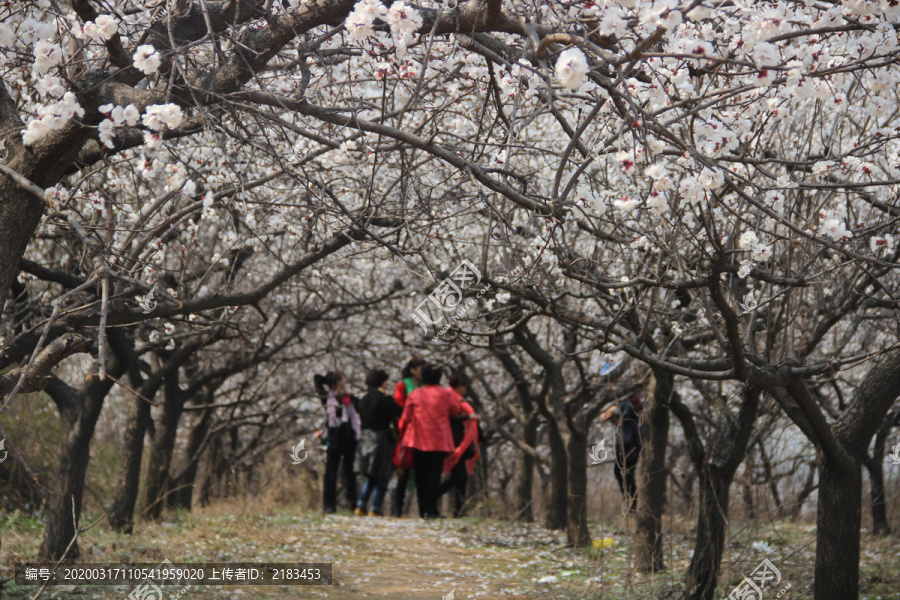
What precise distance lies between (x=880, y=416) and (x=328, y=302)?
21.7 feet

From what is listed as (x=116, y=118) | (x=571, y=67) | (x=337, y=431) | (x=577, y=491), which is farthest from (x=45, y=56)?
(x=337, y=431)

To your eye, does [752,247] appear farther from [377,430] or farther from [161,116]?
[377,430]

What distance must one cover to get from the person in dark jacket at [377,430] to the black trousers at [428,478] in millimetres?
573

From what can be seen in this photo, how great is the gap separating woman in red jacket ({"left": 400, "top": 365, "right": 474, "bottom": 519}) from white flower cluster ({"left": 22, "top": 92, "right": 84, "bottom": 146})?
6.28 meters

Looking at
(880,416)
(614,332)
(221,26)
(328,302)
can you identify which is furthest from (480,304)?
(221,26)

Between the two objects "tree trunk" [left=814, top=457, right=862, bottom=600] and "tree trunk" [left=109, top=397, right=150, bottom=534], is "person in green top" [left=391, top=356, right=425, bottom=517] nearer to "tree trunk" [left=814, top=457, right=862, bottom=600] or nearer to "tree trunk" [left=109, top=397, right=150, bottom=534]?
"tree trunk" [left=109, top=397, right=150, bottom=534]

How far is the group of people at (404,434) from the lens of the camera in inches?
379

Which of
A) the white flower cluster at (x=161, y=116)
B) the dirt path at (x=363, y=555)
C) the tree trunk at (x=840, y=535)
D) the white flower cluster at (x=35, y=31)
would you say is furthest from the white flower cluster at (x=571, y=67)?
the dirt path at (x=363, y=555)

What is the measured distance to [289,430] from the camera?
16.5 meters

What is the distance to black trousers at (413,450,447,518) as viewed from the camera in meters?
9.77

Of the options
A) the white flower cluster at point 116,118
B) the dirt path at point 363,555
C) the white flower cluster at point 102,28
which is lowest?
the dirt path at point 363,555

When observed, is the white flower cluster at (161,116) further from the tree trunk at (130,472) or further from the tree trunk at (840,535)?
the tree trunk at (130,472)

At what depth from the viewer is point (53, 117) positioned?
3547mm

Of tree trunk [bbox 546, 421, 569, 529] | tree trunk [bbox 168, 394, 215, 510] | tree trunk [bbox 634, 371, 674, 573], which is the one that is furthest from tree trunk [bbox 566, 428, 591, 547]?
tree trunk [bbox 168, 394, 215, 510]
